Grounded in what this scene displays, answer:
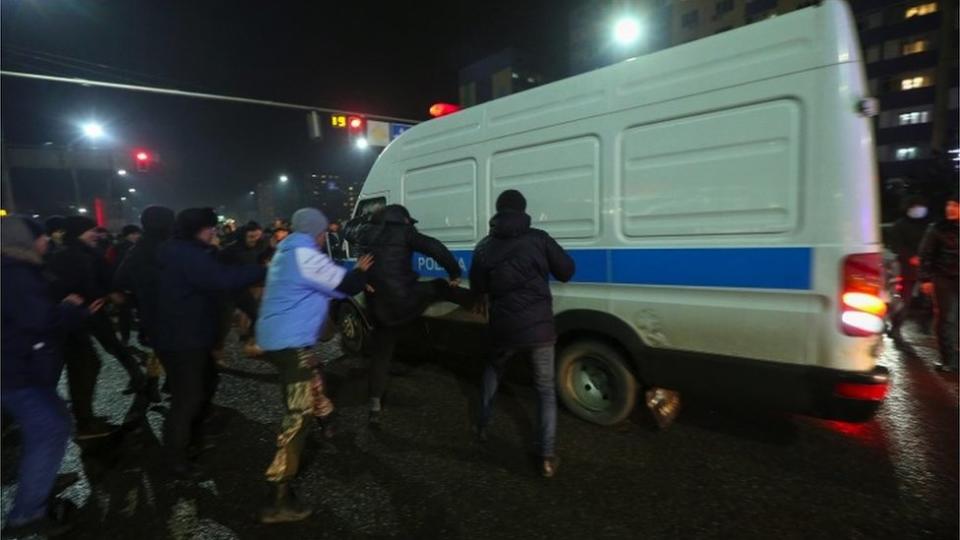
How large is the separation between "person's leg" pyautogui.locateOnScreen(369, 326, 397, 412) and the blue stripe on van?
5.48 ft

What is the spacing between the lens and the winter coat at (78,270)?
14.2 ft

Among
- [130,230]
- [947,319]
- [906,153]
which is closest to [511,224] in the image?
[947,319]

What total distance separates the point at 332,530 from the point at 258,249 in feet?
18.5

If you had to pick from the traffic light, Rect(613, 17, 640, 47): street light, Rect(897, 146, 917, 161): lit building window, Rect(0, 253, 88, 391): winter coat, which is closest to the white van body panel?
Rect(0, 253, 88, 391): winter coat

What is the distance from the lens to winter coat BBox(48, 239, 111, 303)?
434 centimetres

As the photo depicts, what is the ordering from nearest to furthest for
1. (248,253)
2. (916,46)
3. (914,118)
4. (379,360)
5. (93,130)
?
(379,360)
(248,253)
(93,130)
(916,46)
(914,118)

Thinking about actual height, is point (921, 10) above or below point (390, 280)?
above

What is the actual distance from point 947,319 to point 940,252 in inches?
26.9

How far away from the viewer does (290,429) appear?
3006 mm

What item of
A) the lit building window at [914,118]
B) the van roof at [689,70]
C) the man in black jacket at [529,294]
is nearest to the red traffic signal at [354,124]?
the van roof at [689,70]

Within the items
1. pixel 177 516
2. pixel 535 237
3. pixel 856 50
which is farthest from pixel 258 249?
pixel 856 50

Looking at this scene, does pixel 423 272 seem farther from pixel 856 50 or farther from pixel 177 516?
pixel 856 50

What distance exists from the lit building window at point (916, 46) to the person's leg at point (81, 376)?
5486cm

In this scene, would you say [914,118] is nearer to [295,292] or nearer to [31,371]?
[295,292]
